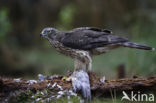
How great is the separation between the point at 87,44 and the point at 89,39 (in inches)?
3.2

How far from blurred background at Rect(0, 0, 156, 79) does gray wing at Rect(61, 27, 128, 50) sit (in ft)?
16.8

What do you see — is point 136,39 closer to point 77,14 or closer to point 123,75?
point 123,75

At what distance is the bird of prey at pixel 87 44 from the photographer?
248 inches

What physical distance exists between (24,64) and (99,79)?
772cm

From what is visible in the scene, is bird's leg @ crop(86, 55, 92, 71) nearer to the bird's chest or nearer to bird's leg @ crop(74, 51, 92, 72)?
bird's leg @ crop(74, 51, 92, 72)

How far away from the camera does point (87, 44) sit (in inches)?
252

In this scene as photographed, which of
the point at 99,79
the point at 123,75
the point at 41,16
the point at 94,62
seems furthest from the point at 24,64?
the point at 99,79

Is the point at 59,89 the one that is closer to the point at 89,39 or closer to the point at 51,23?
the point at 89,39

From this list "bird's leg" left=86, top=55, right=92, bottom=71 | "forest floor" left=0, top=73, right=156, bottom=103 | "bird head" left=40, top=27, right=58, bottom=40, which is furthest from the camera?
"bird head" left=40, top=27, right=58, bottom=40

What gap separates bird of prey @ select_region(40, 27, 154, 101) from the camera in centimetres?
629

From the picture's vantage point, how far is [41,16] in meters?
15.9

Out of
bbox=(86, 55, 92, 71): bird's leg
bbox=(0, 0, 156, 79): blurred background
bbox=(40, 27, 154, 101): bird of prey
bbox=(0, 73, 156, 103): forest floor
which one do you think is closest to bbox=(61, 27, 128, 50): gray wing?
bbox=(40, 27, 154, 101): bird of prey

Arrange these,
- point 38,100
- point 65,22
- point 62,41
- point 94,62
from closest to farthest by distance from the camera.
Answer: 1. point 38,100
2. point 62,41
3. point 94,62
4. point 65,22

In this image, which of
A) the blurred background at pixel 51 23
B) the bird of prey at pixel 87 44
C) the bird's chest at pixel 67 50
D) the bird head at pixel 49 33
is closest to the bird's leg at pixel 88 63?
the bird of prey at pixel 87 44
